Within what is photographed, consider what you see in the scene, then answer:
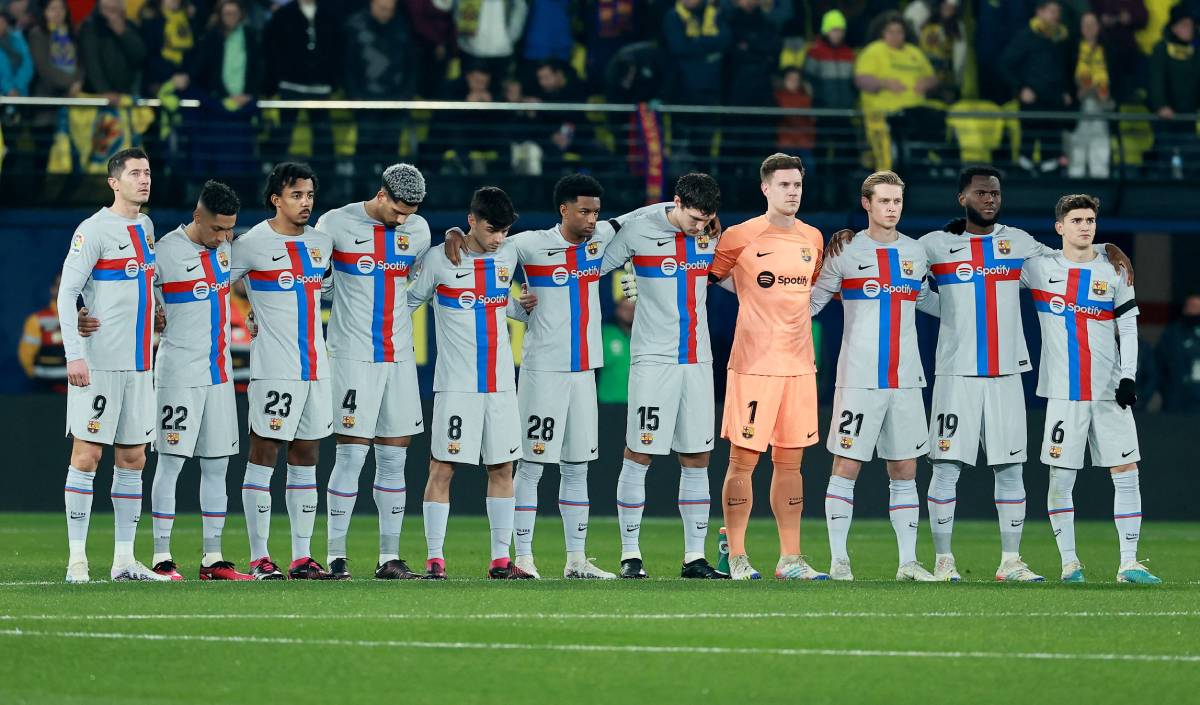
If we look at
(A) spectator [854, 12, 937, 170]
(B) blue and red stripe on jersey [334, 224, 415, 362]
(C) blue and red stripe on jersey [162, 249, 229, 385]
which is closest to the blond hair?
(B) blue and red stripe on jersey [334, 224, 415, 362]

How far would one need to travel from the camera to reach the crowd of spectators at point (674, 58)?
60.8 ft

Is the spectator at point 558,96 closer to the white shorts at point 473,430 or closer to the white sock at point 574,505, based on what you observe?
the white sock at point 574,505

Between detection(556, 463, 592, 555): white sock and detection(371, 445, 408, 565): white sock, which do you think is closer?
detection(371, 445, 408, 565): white sock

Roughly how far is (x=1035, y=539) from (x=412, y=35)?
7907 millimetres

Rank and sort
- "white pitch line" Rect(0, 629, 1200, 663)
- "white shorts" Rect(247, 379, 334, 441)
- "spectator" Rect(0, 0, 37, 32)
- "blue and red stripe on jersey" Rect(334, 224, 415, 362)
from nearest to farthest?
"white pitch line" Rect(0, 629, 1200, 663), "white shorts" Rect(247, 379, 334, 441), "blue and red stripe on jersey" Rect(334, 224, 415, 362), "spectator" Rect(0, 0, 37, 32)

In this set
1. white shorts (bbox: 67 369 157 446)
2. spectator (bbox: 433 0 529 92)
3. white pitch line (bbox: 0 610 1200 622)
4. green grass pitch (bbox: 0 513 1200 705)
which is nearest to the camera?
green grass pitch (bbox: 0 513 1200 705)

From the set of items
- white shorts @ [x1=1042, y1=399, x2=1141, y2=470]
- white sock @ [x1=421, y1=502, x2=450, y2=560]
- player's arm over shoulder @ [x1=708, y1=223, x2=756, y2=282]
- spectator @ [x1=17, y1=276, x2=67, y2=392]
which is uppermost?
player's arm over shoulder @ [x1=708, y1=223, x2=756, y2=282]

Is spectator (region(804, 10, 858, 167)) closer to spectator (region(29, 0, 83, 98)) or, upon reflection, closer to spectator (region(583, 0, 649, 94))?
spectator (region(583, 0, 649, 94))

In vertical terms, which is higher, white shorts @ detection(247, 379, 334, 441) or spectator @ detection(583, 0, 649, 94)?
spectator @ detection(583, 0, 649, 94)

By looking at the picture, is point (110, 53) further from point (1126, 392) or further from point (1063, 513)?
point (1126, 392)

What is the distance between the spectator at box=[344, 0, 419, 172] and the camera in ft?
61.0

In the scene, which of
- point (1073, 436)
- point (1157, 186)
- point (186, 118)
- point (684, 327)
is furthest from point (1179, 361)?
point (186, 118)

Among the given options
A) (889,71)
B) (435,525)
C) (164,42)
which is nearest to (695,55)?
(889,71)

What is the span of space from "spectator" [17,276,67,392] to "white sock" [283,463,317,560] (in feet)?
25.6
